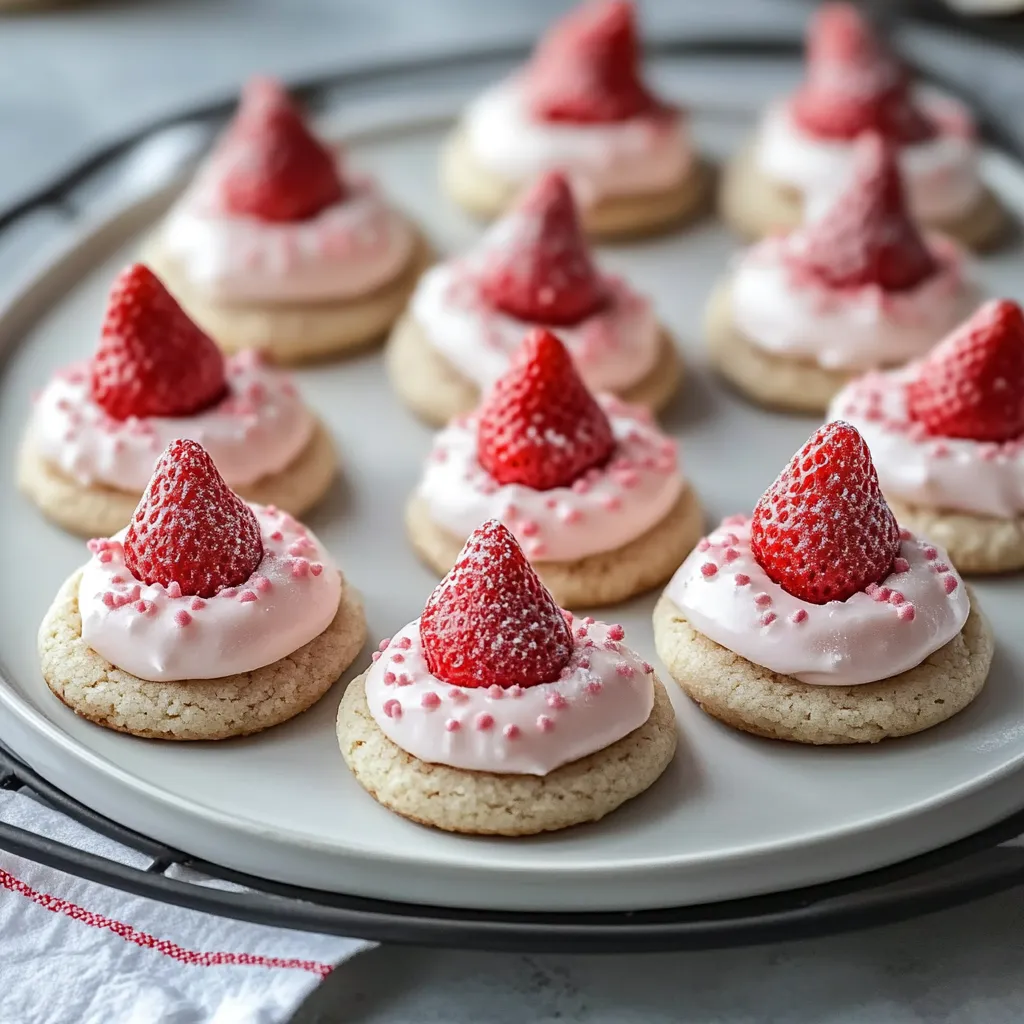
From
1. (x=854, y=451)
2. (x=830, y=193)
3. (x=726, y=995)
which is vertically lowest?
(x=726, y=995)

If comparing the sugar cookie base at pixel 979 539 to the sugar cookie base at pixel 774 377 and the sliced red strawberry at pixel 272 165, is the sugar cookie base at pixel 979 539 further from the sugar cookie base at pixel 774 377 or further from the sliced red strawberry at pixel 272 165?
the sliced red strawberry at pixel 272 165

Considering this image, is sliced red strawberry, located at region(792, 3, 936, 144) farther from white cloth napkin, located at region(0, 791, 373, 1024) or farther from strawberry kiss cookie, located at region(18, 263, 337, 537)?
white cloth napkin, located at region(0, 791, 373, 1024)

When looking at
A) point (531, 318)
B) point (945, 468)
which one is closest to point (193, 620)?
point (531, 318)

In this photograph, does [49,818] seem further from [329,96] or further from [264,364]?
[329,96]

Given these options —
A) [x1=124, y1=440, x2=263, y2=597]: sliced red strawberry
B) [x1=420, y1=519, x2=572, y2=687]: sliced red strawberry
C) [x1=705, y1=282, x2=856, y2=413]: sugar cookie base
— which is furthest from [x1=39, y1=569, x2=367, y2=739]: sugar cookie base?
[x1=705, y1=282, x2=856, y2=413]: sugar cookie base

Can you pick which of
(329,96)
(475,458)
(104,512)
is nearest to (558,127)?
(329,96)

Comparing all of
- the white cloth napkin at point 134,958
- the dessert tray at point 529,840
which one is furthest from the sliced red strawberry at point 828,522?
the white cloth napkin at point 134,958
